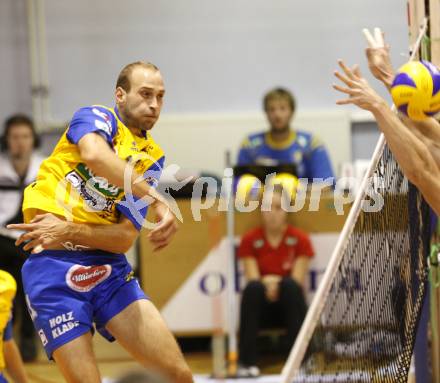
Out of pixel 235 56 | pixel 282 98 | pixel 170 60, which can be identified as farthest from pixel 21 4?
pixel 282 98

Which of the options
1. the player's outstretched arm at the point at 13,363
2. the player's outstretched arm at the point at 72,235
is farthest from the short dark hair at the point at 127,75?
the player's outstretched arm at the point at 13,363

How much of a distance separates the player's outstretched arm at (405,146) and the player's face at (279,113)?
423 centimetres

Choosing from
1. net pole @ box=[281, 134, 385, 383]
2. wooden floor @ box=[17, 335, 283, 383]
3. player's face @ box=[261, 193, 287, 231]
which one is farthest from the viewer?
player's face @ box=[261, 193, 287, 231]

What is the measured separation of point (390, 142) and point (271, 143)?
176 inches

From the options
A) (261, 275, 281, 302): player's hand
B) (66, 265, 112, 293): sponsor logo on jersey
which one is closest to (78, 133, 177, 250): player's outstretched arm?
(66, 265, 112, 293): sponsor logo on jersey

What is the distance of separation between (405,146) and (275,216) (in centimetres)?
397

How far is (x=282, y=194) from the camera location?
27.9 ft

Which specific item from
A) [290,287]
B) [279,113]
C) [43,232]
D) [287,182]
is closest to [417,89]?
[43,232]

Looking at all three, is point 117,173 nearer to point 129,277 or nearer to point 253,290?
point 129,277

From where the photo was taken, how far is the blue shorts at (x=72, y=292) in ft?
14.6

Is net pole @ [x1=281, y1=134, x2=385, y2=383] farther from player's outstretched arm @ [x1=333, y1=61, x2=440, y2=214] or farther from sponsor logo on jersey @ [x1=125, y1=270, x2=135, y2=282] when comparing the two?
sponsor logo on jersey @ [x1=125, y1=270, x2=135, y2=282]

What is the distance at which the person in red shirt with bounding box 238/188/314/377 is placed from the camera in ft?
27.2

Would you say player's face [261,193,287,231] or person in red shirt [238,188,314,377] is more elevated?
player's face [261,193,287,231]

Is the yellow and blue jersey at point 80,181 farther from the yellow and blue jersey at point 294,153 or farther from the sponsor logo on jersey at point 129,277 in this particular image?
the yellow and blue jersey at point 294,153
